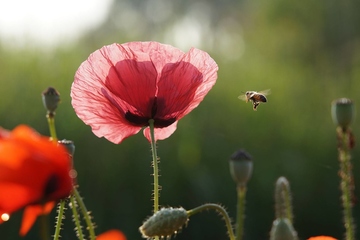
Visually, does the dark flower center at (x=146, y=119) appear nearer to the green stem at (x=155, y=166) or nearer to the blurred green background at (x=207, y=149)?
the green stem at (x=155, y=166)

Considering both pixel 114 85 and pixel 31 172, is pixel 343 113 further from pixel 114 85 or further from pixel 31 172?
pixel 31 172

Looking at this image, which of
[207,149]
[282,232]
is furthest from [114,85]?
[207,149]

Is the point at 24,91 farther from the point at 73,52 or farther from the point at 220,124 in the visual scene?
the point at 220,124

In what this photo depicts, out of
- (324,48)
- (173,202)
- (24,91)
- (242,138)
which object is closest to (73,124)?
(24,91)

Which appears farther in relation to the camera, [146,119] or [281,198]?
[146,119]

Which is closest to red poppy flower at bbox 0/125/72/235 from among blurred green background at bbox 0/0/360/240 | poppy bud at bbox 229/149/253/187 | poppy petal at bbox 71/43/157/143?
poppy bud at bbox 229/149/253/187
